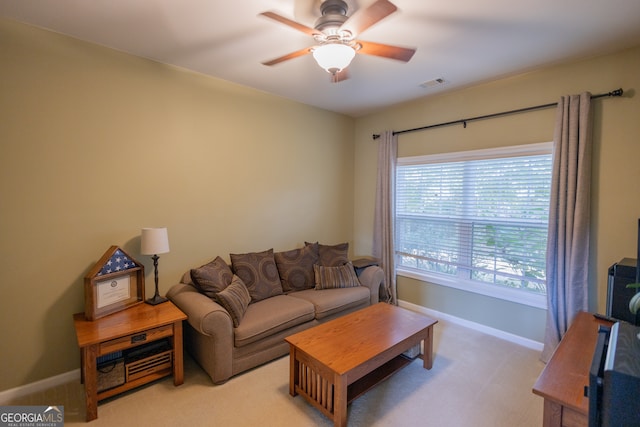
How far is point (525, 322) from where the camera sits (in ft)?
9.70

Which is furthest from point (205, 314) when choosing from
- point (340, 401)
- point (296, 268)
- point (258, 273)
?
point (296, 268)

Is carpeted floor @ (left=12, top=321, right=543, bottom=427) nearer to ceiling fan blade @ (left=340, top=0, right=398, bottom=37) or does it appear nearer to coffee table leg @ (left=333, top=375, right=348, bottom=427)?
coffee table leg @ (left=333, top=375, right=348, bottom=427)

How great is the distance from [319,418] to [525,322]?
2.29m

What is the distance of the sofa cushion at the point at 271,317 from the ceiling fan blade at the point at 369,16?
224cm

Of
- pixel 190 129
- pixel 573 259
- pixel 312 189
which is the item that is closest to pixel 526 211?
pixel 573 259

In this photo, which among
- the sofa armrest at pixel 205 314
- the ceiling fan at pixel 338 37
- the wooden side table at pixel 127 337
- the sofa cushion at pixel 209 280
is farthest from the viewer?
the sofa cushion at pixel 209 280

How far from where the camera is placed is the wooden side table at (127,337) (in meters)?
1.94

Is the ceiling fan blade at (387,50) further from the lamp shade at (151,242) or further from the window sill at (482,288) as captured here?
the window sill at (482,288)

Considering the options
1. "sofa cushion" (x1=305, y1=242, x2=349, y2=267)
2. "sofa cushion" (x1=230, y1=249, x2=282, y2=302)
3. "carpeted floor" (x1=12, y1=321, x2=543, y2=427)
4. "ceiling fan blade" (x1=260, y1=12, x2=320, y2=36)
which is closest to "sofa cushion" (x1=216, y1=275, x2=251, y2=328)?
"sofa cushion" (x1=230, y1=249, x2=282, y2=302)

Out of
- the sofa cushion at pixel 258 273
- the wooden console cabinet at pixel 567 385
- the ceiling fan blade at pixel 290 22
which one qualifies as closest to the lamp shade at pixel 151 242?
the sofa cushion at pixel 258 273

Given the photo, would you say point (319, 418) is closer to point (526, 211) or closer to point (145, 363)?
point (145, 363)

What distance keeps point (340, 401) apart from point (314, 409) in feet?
1.19

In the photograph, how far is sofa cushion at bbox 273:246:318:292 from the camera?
332 cm

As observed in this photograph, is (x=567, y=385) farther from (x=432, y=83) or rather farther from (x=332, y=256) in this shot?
(x=432, y=83)
